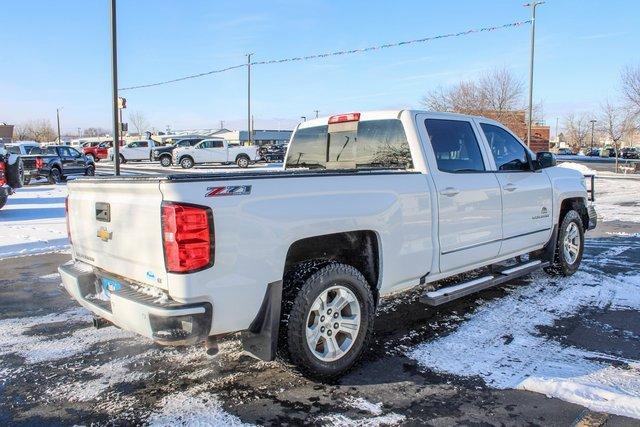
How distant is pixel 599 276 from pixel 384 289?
4.00 m

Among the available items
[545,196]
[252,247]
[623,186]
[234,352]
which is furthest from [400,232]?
[623,186]

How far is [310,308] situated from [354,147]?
2.16m

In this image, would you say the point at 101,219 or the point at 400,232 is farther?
the point at 400,232

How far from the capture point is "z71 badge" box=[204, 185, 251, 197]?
3.13 meters

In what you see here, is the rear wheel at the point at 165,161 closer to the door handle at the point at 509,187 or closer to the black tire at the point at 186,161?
the black tire at the point at 186,161

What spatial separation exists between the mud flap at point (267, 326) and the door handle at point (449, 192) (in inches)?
73.0

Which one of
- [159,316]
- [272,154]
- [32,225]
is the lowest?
[32,225]

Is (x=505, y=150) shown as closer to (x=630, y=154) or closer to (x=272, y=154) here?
(x=272, y=154)

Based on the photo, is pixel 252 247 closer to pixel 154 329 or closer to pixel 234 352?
pixel 154 329

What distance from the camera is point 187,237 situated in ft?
10.0

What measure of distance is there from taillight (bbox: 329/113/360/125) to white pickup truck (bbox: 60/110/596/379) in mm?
25

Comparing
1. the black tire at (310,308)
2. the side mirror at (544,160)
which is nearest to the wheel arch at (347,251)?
the black tire at (310,308)

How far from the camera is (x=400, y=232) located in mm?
4207

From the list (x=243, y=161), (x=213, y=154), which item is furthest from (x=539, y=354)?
(x=243, y=161)
